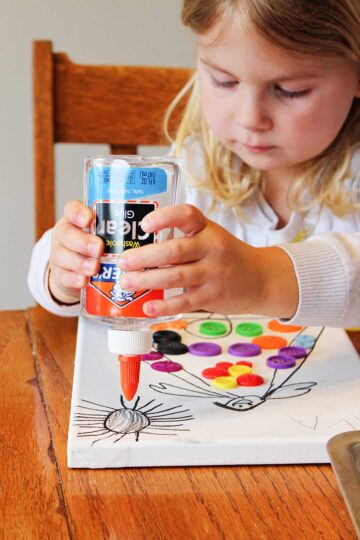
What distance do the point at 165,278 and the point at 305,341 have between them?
0.26 m

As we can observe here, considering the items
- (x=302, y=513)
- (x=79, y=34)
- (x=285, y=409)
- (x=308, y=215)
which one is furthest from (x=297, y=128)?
(x=79, y=34)

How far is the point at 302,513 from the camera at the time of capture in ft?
1.76

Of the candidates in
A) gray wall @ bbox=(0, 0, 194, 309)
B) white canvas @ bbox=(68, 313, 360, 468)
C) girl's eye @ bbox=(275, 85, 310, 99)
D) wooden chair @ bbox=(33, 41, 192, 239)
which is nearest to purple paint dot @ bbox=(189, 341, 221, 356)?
white canvas @ bbox=(68, 313, 360, 468)

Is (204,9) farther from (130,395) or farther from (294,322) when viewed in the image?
(130,395)

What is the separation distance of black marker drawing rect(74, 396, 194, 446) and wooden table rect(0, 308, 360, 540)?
0.02m

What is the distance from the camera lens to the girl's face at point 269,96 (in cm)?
88

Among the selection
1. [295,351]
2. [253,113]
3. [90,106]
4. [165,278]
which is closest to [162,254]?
[165,278]

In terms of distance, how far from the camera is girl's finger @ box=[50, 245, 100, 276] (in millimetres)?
604

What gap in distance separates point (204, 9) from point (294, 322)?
378mm

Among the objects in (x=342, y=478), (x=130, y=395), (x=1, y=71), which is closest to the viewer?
(x=342, y=478)

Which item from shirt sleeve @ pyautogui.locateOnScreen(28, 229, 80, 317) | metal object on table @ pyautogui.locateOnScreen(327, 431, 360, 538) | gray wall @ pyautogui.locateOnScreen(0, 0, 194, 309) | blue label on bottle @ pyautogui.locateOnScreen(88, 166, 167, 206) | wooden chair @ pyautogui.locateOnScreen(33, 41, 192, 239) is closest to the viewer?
metal object on table @ pyautogui.locateOnScreen(327, 431, 360, 538)

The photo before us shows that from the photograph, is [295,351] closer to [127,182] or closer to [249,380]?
[249,380]

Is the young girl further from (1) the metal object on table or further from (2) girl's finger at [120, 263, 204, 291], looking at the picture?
(1) the metal object on table

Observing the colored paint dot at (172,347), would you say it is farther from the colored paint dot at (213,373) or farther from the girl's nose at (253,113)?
the girl's nose at (253,113)
